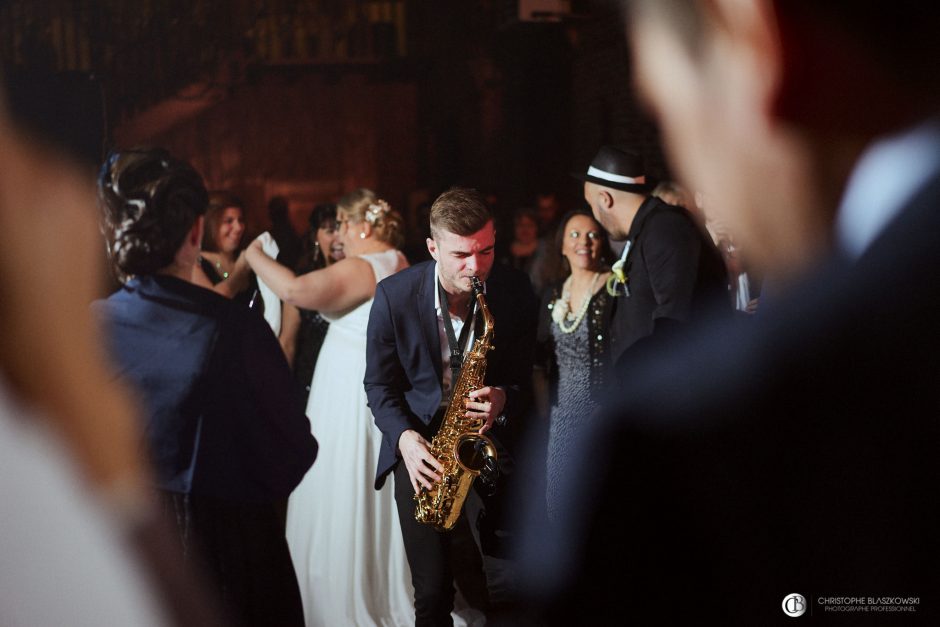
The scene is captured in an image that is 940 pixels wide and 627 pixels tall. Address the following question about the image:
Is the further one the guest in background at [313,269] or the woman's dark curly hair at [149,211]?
the guest in background at [313,269]

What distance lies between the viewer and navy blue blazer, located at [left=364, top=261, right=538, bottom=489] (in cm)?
251

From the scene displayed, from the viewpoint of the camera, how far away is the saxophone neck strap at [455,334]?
2.49m

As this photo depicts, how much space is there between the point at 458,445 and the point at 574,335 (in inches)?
35.2

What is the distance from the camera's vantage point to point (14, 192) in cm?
244

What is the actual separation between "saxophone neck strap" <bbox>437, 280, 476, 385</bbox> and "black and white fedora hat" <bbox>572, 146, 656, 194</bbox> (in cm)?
76

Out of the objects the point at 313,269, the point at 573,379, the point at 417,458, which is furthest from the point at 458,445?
the point at 313,269

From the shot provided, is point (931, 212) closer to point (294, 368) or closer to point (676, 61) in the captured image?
point (676, 61)

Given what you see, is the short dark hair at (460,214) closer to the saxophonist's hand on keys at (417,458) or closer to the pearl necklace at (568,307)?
the saxophonist's hand on keys at (417,458)

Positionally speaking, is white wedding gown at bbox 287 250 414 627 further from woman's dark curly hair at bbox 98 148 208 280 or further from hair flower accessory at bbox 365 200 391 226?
woman's dark curly hair at bbox 98 148 208 280

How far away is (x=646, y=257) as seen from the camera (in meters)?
2.88

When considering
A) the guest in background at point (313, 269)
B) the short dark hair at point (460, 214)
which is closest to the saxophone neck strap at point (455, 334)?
the short dark hair at point (460, 214)

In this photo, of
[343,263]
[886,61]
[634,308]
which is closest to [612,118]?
[634,308]

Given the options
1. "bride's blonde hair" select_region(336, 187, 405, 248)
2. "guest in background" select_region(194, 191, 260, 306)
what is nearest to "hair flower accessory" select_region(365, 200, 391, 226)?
"bride's blonde hair" select_region(336, 187, 405, 248)

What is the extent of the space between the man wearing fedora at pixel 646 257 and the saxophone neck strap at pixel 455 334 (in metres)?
0.68
